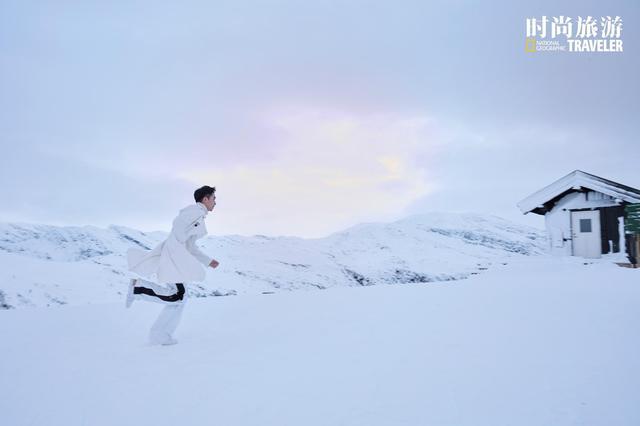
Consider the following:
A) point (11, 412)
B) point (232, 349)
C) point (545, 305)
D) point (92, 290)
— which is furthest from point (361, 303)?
point (92, 290)

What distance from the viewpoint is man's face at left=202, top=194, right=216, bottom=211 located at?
496cm

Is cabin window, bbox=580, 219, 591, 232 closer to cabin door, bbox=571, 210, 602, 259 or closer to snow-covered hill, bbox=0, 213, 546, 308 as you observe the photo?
cabin door, bbox=571, 210, 602, 259

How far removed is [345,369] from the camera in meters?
3.07

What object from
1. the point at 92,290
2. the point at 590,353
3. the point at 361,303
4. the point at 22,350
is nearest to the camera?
the point at 590,353

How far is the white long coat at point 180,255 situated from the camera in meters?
4.64

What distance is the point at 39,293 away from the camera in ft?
30.3

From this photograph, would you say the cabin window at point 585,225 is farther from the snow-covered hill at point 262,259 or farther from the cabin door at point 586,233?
the snow-covered hill at point 262,259

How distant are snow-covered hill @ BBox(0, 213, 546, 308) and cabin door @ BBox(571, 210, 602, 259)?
2557 mm

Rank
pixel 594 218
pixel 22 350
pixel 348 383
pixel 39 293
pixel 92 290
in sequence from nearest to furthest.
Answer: pixel 348 383
pixel 22 350
pixel 39 293
pixel 92 290
pixel 594 218

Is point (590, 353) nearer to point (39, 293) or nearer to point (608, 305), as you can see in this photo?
point (608, 305)

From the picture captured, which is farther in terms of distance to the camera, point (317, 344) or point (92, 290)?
point (92, 290)

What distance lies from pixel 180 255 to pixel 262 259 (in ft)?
45.4

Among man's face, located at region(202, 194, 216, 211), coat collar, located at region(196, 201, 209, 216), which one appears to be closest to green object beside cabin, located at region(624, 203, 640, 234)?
man's face, located at region(202, 194, 216, 211)

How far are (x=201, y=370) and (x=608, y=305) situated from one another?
16.3 feet
